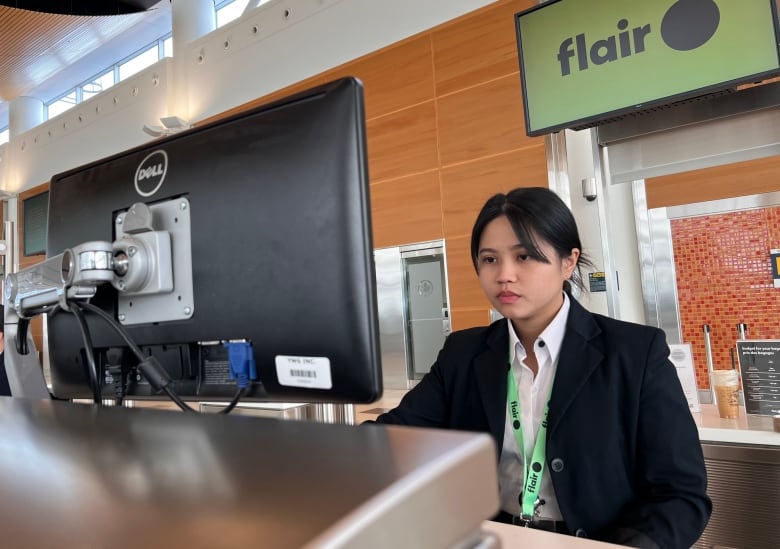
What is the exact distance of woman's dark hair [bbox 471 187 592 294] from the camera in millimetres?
1360

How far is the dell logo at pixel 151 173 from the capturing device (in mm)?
720

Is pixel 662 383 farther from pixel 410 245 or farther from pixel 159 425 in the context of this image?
pixel 410 245

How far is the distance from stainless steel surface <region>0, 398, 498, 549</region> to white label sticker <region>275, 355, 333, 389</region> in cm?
17

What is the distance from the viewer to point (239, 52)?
6715 millimetres

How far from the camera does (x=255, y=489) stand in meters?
0.28

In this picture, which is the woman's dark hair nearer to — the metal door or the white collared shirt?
the white collared shirt

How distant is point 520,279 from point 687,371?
1188 mm

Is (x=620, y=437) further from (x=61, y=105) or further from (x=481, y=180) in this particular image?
(x=61, y=105)

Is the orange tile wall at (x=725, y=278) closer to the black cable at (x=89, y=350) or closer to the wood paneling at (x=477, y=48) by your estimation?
the wood paneling at (x=477, y=48)

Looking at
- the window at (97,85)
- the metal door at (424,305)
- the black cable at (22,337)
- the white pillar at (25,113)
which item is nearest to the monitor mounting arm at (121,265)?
the black cable at (22,337)

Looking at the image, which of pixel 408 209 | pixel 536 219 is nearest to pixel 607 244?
pixel 536 219

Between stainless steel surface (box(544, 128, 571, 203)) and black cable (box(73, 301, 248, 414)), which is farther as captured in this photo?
Result: stainless steel surface (box(544, 128, 571, 203))

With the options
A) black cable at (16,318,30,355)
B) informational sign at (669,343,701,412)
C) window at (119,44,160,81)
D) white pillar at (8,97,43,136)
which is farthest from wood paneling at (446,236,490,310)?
white pillar at (8,97,43,136)

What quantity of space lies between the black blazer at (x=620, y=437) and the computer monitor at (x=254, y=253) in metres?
0.74
